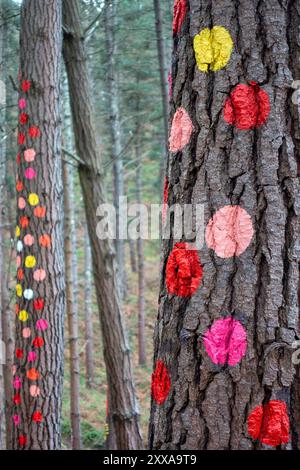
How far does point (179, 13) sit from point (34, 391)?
3572mm

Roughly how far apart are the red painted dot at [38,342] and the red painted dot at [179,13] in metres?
3.27

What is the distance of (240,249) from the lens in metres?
1.40

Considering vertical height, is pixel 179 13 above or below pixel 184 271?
above

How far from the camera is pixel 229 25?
1434 mm

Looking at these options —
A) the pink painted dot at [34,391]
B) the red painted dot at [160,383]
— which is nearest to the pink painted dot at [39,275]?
the pink painted dot at [34,391]

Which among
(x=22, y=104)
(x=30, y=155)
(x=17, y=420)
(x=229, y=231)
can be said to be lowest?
(x=17, y=420)

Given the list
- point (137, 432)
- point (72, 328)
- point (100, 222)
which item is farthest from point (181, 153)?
point (72, 328)

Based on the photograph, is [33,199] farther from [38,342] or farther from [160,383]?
[160,383]

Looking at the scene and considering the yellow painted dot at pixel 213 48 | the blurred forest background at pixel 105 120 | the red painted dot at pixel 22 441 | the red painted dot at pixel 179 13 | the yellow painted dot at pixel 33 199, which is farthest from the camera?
the blurred forest background at pixel 105 120

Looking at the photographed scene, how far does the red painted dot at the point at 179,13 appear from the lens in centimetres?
155

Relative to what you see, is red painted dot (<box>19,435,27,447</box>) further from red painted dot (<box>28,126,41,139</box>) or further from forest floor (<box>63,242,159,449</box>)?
forest floor (<box>63,242,159,449</box>)

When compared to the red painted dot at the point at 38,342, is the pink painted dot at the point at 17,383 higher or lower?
lower

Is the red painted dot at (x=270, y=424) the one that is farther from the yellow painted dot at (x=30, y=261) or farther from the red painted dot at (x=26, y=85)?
the red painted dot at (x=26, y=85)

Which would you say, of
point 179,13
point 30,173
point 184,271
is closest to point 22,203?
point 30,173
